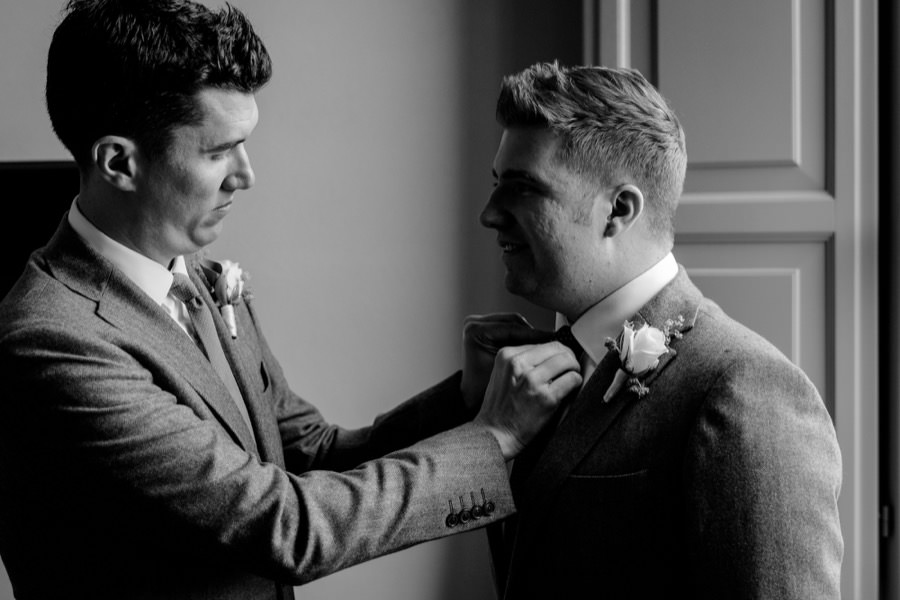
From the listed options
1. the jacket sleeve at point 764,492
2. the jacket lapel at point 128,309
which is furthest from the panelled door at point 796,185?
the jacket lapel at point 128,309

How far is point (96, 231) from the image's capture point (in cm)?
143

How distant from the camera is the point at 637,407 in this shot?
52.9 inches

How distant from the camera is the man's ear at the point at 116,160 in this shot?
54.5 inches

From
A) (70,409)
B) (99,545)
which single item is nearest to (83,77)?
(70,409)

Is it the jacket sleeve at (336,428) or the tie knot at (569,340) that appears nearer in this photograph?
the tie knot at (569,340)

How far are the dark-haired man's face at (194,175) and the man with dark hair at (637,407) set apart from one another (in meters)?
0.43

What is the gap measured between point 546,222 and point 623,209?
12 cm

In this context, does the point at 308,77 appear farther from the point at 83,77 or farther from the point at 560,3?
the point at 83,77

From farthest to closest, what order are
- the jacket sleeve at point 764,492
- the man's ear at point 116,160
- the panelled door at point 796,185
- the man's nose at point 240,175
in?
1. the panelled door at point 796,185
2. the man's nose at point 240,175
3. the man's ear at point 116,160
4. the jacket sleeve at point 764,492

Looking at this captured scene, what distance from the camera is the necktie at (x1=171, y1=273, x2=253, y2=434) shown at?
5.04ft

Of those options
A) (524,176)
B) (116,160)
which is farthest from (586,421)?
(116,160)

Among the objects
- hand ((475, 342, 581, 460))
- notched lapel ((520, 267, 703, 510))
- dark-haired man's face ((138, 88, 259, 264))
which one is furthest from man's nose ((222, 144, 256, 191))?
notched lapel ((520, 267, 703, 510))

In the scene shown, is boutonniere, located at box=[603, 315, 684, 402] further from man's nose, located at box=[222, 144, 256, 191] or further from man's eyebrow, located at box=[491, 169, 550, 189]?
man's nose, located at box=[222, 144, 256, 191]

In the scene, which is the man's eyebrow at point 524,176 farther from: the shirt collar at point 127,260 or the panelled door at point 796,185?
the panelled door at point 796,185
